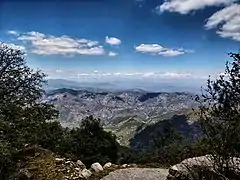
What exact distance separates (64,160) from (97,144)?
18.2 metres

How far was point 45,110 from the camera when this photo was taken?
28234mm

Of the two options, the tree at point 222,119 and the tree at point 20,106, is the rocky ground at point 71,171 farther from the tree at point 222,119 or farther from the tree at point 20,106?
the tree at point 222,119

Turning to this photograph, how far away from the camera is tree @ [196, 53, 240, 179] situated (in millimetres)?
8852

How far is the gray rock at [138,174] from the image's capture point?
18812 millimetres

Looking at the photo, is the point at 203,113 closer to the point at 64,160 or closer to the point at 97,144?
the point at 64,160

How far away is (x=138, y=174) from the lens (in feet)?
63.2

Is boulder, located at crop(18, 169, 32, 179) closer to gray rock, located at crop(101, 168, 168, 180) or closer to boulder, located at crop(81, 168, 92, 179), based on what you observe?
boulder, located at crop(81, 168, 92, 179)

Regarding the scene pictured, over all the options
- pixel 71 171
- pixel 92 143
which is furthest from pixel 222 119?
pixel 92 143

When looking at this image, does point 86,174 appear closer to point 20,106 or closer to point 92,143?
point 20,106

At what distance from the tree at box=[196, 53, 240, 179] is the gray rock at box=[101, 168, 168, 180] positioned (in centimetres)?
959

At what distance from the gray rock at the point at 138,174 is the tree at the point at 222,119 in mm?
9594

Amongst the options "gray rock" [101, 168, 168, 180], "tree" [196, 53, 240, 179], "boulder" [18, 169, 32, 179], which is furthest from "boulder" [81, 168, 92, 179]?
"tree" [196, 53, 240, 179]

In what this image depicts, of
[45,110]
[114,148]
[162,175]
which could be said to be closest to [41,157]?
[45,110]

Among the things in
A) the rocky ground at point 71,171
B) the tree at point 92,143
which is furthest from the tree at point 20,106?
the tree at point 92,143
